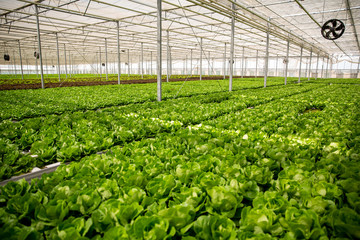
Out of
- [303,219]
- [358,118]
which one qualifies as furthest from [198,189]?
[358,118]

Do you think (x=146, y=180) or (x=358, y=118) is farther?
(x=358, y=118)

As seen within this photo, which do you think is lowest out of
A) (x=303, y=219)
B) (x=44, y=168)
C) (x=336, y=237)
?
(x=44, y=168)

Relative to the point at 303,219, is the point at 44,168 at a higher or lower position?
lower

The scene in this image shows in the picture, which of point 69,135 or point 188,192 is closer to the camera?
point 188,192

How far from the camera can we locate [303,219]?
6.07ft

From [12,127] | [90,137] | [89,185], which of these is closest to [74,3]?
[12,127]

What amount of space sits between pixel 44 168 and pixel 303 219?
13.2ft

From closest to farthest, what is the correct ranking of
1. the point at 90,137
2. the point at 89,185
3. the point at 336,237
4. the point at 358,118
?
1. the point at 336,237
2. the point at 89,185
3. the point at 90,137
4. the point at 358,118

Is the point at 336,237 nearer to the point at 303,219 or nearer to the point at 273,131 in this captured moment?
the point at 303,219

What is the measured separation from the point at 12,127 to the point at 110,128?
2220 mm

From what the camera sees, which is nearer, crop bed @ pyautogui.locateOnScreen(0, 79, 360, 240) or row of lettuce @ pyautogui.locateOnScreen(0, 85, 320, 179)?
crop bed @ pyautogui.locateOnScreen(0, 79, 360, 240)

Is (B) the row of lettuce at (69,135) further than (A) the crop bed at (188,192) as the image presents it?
Yes

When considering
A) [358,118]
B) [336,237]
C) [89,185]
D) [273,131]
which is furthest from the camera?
[358,118]

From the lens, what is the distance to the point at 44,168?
403 centimetres
